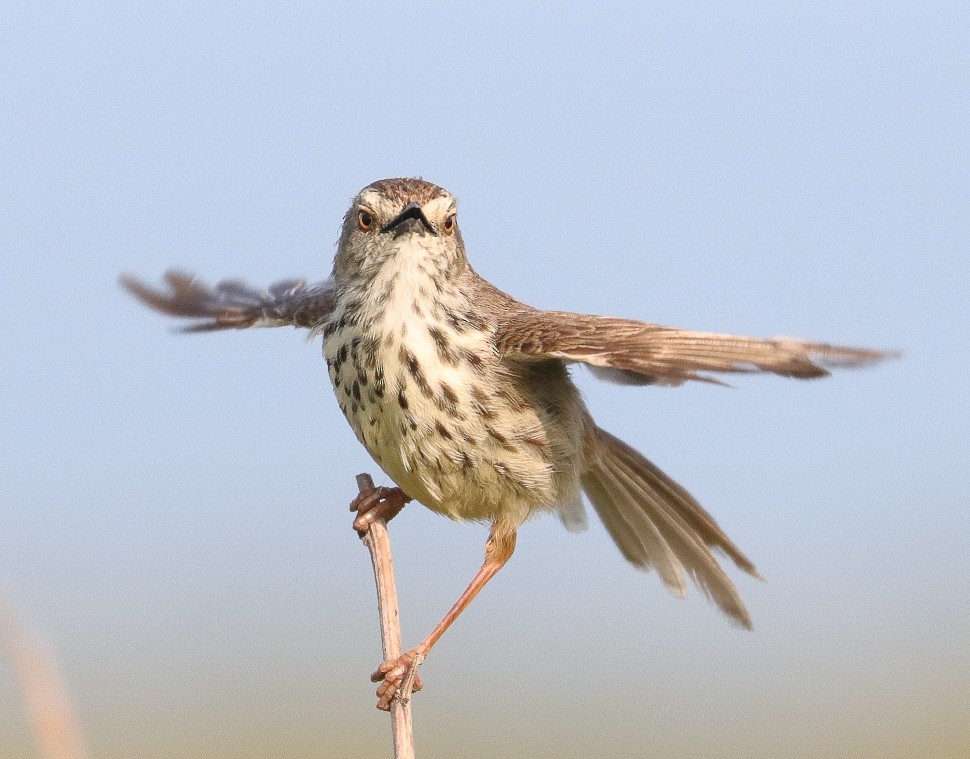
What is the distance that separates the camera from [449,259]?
477cm

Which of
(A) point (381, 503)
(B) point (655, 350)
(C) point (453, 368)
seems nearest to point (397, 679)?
(A) point (381, 503)

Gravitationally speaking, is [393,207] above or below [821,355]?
above

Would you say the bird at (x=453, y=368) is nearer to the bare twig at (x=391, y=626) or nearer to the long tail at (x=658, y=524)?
the bare twig at (x=391, y=626)

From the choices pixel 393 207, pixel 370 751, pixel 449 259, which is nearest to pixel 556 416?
pixel 449 259

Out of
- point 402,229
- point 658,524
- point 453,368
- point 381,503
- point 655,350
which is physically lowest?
point 658,524

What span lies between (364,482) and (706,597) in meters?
1.78

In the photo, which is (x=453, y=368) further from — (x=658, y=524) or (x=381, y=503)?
(x=658, y=524)

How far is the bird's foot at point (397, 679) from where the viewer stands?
4168mm

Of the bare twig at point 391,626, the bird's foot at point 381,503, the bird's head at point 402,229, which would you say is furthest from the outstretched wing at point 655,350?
the bare twig at point 391,626

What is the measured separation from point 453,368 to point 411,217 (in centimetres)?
61

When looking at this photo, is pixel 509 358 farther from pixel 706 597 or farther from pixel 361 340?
pixel 706 597

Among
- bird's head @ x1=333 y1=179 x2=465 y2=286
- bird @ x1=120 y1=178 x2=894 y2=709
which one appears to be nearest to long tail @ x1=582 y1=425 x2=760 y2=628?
bird @ x1=120 y1=178 x2=894 y2=709

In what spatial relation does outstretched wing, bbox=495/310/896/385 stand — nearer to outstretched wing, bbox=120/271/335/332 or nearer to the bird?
the bird

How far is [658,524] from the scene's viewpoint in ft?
18.8
